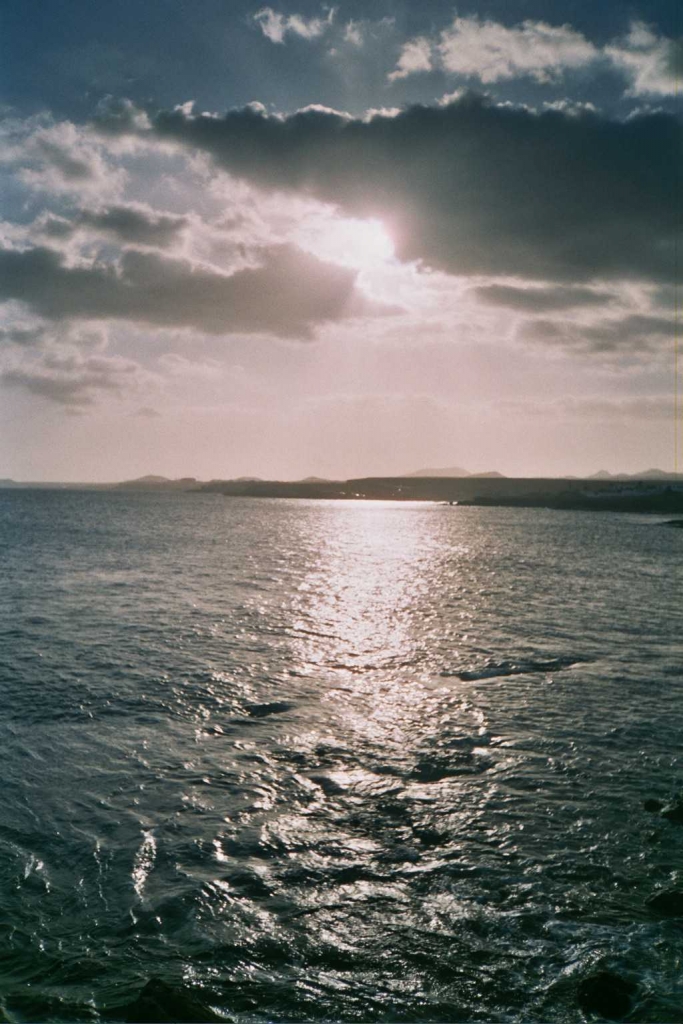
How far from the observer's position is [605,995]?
37.0 ft

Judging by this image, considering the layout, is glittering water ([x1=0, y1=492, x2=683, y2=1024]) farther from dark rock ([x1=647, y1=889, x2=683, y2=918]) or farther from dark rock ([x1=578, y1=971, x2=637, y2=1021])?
dark rock ([x1=647, y1=889, x2=683, y2=918])

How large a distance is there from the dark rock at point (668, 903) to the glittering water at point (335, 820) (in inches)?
14.5

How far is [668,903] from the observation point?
1395cm

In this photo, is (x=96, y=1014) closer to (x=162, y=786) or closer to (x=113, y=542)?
(x=162, y=786)

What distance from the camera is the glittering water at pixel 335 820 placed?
38.7 ft

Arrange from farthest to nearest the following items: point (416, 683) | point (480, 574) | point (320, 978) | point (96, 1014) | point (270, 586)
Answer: point (480, 574) < point (270, 586) < point (416, 683) < point (320, 978) < point (96, 1014)

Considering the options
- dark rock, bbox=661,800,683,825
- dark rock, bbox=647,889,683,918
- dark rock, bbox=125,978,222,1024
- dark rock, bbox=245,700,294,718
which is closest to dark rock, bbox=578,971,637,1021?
dark rock, bbox=647,889,683,918

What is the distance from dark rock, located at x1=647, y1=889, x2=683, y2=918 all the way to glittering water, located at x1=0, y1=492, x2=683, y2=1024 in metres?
0.37

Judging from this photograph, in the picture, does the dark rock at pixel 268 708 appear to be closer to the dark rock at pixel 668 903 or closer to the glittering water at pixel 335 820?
the glittering water at pixel 335 820

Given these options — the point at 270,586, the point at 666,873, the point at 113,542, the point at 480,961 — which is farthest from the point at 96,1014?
the point at 113,542

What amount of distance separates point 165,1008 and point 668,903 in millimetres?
10472

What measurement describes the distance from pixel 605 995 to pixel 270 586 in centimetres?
5243

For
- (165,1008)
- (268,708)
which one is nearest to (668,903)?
(165,1008)

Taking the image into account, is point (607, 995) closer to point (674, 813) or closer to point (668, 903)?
point (668, 903)
